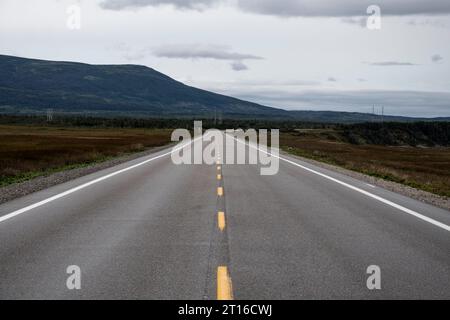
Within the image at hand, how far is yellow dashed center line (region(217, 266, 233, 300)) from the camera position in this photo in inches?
234

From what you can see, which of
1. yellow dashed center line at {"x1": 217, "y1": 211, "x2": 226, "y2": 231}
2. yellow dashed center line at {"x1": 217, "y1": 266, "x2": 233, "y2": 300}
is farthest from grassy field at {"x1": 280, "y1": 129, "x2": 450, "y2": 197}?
yellow dashed center line at {"x1": 217, "y1": 266, "x2": 233, "y2": 300}


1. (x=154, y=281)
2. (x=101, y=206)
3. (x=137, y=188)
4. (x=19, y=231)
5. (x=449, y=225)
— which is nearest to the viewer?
(x=154, y=281)

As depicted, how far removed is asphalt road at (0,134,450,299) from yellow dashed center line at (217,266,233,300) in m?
0.01

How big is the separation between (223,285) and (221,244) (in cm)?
221

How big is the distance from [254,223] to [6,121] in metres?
151

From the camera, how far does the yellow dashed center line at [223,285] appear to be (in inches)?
234

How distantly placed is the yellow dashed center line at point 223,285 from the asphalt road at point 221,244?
11 mm

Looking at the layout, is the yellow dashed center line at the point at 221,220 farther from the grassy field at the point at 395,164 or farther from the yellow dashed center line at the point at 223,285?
the grassy field at the point at 395,164

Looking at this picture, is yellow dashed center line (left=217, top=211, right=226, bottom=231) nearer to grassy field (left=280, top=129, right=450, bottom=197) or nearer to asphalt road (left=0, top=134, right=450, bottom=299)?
asphalt road (left=0, top=134, right=450, bottom=299)

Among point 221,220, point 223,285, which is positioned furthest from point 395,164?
point 223,285

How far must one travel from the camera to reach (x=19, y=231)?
9461mm

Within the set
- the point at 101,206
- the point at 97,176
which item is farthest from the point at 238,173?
the point at 101,206

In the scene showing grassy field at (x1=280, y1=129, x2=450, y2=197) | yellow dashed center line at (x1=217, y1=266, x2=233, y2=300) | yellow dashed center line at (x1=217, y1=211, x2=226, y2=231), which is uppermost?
yellow dashed center line at (x1=217, y1=266, x2=233, y2=300)
